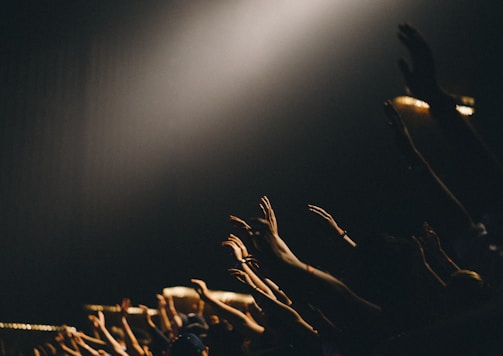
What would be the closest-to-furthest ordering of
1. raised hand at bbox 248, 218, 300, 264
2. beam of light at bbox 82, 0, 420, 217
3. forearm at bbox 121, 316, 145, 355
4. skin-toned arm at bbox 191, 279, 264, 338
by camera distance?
raised hand at bbox 248, 218, 300, 264 < skin-toned arm at bbox 191, 279, 264, 338 < forearm at bbox 121, 316, 145, 355 < beam of light at bbox 82, 0, 420, 217

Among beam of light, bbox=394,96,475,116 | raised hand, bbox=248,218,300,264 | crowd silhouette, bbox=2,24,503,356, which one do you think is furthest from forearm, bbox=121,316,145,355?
beam of light, bbox=394,96,475,116

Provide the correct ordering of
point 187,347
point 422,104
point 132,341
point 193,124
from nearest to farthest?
1. point 187,347
2. point 132,341
3. point 422,104
4. point 193,124

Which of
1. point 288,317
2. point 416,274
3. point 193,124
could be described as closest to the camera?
point 416,274

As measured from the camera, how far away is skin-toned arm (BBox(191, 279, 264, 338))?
8.33ft

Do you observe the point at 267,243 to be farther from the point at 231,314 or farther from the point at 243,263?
the point at 231,314

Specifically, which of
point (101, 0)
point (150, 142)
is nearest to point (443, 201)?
point (101, 0)

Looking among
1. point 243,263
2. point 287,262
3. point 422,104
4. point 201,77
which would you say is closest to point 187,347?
point 243,263

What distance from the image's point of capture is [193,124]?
577 cm

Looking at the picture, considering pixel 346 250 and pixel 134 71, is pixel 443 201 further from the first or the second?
pixel 134 71

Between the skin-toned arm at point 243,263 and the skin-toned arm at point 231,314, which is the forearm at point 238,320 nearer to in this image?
the skin-toned arm at point 231,314

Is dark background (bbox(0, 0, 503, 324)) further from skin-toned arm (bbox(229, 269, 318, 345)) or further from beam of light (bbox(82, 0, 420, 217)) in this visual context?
skin-toned arm (bbox(229, 269, 318, 345))

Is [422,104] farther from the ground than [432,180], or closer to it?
farther from the ground

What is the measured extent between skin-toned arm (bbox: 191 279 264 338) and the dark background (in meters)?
2.12

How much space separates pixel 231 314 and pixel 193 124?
3.39 metres
